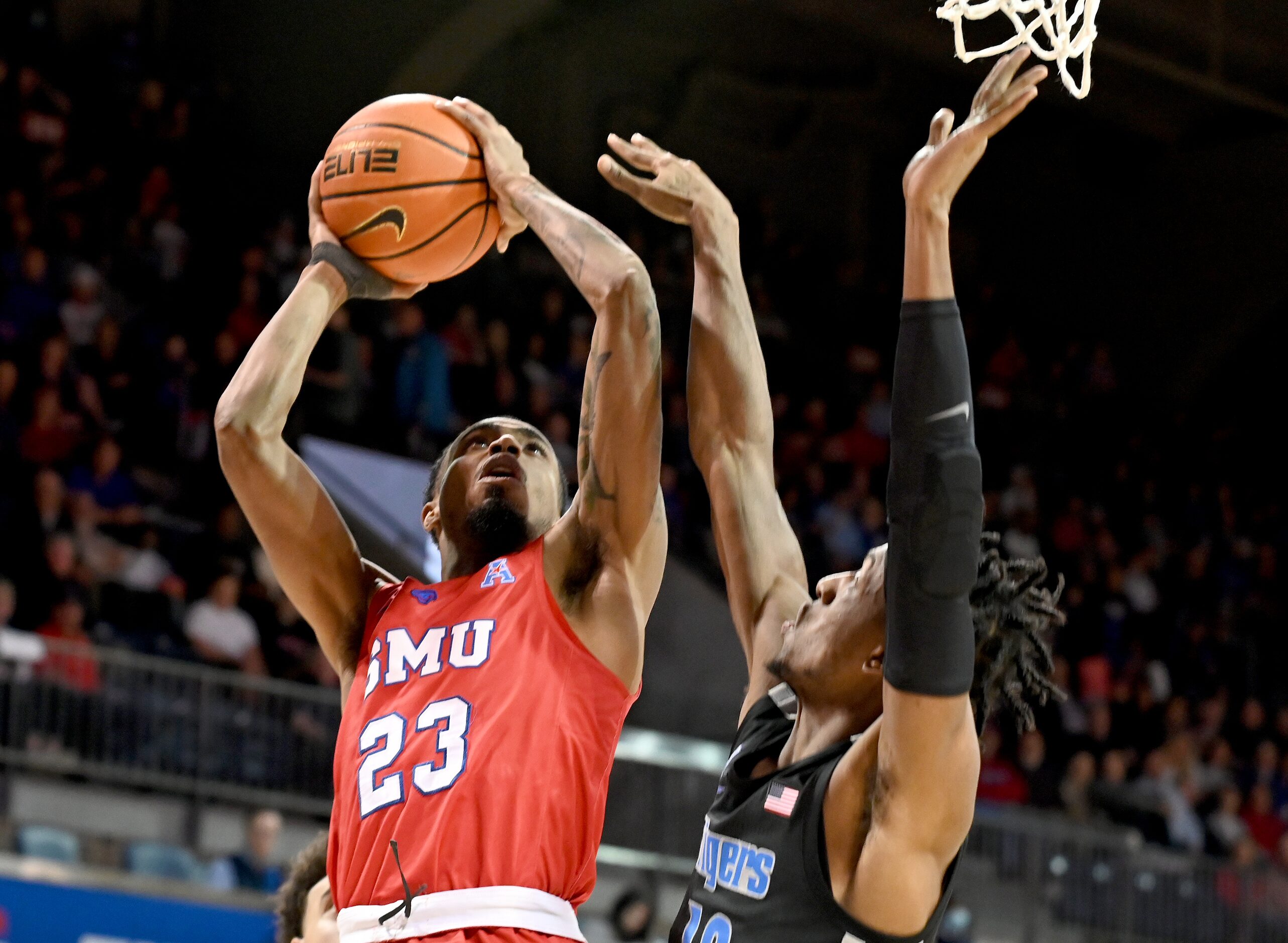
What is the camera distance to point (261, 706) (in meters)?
8.52

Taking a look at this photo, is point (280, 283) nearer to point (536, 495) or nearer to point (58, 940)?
point (58, 940)

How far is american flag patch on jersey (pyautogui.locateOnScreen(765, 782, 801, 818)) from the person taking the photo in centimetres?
297

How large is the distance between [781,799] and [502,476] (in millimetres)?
1059

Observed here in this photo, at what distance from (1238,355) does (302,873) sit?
16.0 metres

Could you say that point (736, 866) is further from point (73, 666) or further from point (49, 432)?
point (49, 432)

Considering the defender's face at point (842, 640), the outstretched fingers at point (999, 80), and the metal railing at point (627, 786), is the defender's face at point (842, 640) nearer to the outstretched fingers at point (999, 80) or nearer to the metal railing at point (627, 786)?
the outstretched fingers at point (999, 80)

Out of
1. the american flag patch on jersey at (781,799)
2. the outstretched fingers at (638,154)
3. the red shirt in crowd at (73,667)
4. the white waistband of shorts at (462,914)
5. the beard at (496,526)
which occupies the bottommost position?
the red shirt in crowd at (73,667)

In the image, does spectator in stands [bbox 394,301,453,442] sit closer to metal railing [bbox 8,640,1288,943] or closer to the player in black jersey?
metal railing [bbox 8,640,1288,943]

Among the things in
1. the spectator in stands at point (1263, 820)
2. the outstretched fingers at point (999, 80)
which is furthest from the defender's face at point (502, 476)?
the spectator in stands at point (1263, 820)

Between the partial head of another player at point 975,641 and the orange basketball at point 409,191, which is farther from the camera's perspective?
the orange basketball at point 409,191

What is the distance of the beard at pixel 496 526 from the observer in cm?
371

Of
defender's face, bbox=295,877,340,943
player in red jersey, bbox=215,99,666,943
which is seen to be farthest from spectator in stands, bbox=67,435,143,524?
player in red jersey, bbox=215,99,666,943

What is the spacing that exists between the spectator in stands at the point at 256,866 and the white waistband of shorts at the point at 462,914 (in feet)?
15.7

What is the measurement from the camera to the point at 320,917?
3959 millimetres
